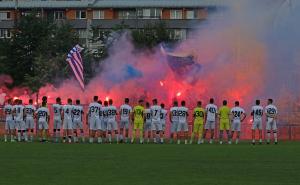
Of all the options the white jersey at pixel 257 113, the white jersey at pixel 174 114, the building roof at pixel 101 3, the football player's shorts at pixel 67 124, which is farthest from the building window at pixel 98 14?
the white jersey at pixel 257 113

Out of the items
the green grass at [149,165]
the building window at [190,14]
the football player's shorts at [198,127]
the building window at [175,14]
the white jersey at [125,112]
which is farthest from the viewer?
the building window at [175,14]

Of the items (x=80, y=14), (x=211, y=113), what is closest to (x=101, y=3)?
(x=80, y=14)

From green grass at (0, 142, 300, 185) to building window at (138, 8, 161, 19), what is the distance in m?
69.1

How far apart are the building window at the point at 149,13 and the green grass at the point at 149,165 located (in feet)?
227

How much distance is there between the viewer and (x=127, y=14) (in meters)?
101

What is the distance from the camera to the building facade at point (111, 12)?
98562mm

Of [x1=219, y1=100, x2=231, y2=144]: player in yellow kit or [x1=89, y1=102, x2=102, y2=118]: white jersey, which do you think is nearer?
[x1=219, y1=100, x2=231, y2=144]: player in yellow kit

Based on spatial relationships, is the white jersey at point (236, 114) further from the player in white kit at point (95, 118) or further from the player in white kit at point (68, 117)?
the player in white kit at point (68, 117)

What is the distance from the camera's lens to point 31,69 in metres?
74.9

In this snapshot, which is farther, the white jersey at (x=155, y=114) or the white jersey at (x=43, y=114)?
the white jersey at (x=43, y=114)

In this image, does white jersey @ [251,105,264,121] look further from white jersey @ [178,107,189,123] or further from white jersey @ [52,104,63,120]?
white jersey @ [52,104,63,120]

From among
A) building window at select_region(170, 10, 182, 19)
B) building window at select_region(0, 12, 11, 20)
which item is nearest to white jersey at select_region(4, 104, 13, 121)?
building window at select_region(170, 10, 182, 19)

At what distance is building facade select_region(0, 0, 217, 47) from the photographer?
98.6m

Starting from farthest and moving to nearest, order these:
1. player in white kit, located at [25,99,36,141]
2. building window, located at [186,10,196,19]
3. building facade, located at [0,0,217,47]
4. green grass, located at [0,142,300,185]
A: building window, located at [186,10,196,19] < building facade, located at [0,0,217,47] < player in white kit, located at [25,99,36,141] < green grass, located at [0,142,300,185]
